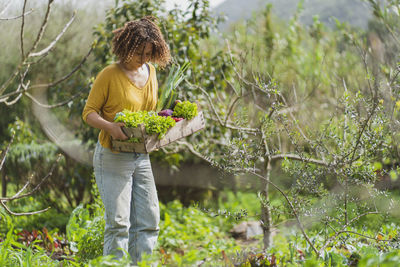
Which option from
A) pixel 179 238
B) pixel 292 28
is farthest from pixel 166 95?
pixel 292 28

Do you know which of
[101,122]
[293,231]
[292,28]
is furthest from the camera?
[292,28]

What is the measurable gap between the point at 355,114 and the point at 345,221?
24.2 inches

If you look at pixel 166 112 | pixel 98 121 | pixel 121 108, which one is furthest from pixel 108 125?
pixel 166 112

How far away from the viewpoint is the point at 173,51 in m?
4.18


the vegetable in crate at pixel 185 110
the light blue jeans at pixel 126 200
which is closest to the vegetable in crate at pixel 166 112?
the vegetable in crate at pixel 185 110

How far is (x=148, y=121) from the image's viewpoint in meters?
2.51

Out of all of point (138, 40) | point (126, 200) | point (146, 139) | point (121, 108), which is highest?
point (138, 40)

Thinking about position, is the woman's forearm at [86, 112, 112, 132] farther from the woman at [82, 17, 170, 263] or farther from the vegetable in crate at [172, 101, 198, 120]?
the vegetable in crate at [172, 101, 198, 120]

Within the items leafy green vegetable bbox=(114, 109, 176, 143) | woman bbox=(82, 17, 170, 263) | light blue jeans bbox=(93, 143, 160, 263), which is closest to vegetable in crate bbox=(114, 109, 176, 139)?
leafy green vegetable bbox=(114, 109, 176, 143)

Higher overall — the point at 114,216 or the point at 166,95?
the point at 166,95

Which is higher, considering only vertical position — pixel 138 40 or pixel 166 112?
pixel 138 40

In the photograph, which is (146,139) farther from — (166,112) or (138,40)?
(138,40)

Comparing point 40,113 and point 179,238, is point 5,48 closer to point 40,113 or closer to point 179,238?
point 40,113

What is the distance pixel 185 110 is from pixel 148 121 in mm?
333
